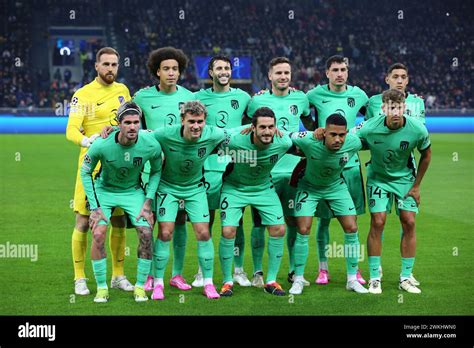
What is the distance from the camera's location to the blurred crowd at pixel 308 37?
3662cm

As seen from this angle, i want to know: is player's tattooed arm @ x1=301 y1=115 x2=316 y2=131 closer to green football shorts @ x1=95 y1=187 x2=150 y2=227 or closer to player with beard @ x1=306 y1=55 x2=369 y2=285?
player with beard @ x1=306 y1=55 x2=369 y2=285

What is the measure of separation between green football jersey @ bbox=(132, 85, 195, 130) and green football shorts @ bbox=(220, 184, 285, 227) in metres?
0.95

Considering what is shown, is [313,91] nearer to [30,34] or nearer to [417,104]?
[417,104]

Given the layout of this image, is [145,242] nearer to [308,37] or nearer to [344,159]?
[344,159]

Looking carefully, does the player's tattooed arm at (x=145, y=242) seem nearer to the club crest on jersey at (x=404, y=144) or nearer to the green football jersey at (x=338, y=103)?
the green football jersey at (x=338, y=103)

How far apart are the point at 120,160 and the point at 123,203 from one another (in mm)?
398

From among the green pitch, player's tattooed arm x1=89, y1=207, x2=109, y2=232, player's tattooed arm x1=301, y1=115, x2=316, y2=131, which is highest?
player's tattooed arm x1=301, y1=115, x2=316, y2=131

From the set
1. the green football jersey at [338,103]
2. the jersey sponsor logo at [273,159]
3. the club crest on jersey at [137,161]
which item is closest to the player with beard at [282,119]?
the green football jersey at [338,103]

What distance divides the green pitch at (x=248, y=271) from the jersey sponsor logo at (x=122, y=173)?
1126 mm

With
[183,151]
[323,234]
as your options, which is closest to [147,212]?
[183,151]

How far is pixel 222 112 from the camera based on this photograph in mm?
8141

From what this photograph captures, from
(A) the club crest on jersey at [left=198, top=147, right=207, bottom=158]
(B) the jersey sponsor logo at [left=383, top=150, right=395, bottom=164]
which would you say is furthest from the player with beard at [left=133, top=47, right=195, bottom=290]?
(B) the jersey sponsor logo at [left=383, top=150, right=395, bottom=164]

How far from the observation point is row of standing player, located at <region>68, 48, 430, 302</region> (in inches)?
312
